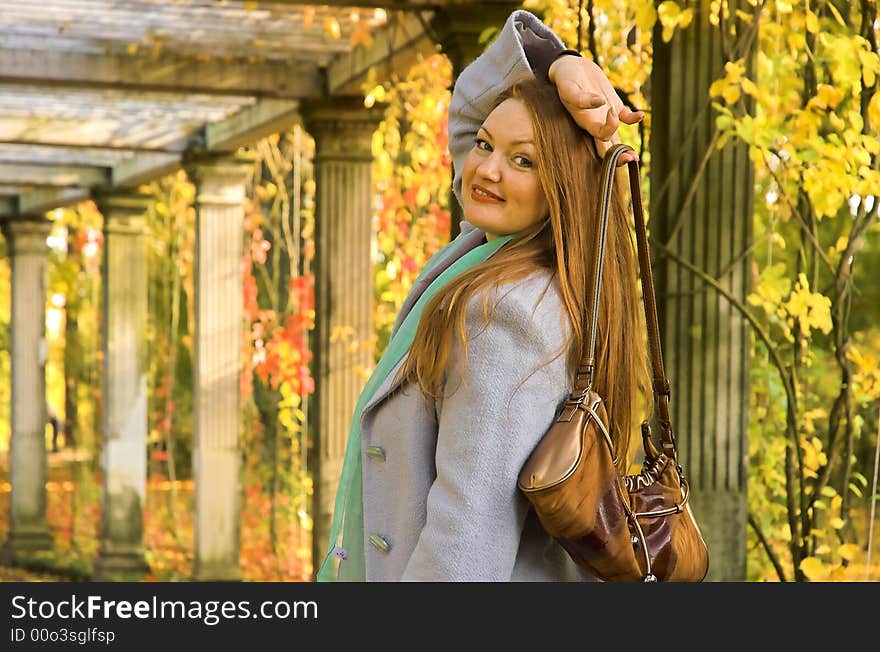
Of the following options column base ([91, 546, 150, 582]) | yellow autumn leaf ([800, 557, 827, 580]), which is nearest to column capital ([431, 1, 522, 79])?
yellow autumn leaf ([800, 557, 827, 580])

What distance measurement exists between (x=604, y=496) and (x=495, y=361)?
238 mm

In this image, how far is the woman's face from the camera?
215 centimetres

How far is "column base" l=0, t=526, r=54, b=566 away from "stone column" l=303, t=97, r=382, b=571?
9.16 m

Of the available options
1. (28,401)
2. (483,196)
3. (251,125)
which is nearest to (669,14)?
(483,196)

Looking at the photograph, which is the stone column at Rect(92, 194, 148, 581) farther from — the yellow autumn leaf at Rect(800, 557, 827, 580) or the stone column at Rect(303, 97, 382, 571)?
the yellow autumn leaf at Rect(800, 557, 827, 580)

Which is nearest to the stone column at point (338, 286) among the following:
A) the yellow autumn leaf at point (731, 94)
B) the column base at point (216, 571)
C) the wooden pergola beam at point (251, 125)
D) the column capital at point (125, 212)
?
the wooden pergola beam at point (251, 125)

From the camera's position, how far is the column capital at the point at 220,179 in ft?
36.5

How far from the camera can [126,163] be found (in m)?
13.1
